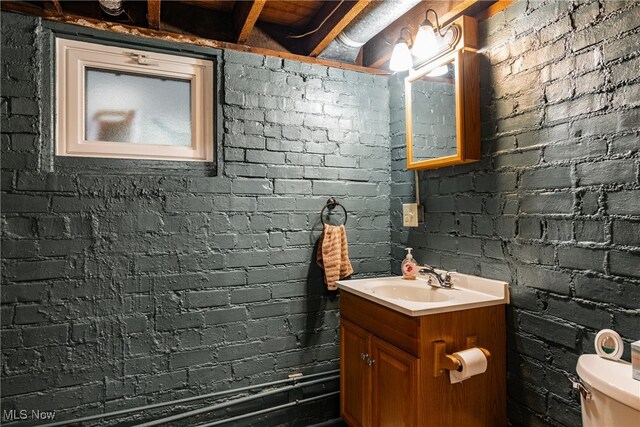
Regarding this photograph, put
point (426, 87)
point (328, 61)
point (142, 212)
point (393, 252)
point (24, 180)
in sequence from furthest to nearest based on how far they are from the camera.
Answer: point (393, 252) → point (328, 61) → point (426, 87) → point (142, 212) → point (24, 180)

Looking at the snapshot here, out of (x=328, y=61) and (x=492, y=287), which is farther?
(x=328, y=61)

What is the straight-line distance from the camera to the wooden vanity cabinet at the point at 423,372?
1.40 metres

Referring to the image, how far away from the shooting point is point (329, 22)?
1.93m

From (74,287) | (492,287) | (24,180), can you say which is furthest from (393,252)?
(24,180)

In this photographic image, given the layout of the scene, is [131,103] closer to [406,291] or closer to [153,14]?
[153,14]

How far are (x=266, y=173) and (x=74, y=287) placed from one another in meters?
1.09

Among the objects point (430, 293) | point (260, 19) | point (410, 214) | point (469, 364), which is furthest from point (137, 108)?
point (469, 364)

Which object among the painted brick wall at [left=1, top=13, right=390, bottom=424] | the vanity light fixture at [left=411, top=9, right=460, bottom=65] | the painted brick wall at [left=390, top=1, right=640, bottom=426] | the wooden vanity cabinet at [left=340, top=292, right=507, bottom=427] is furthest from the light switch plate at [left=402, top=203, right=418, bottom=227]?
the vanity light fixture at [left=411, top=9, right=460, bottom=65]

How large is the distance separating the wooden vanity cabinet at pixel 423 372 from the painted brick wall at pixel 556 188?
0.11 m

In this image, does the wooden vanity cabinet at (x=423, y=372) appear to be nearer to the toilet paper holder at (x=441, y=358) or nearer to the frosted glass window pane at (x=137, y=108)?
the toilet paper holder at (x=441, y=358)

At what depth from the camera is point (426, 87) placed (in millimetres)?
1979

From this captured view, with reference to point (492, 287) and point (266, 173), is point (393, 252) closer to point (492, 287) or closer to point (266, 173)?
point (492, 287)

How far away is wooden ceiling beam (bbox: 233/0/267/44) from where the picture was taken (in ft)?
5.61

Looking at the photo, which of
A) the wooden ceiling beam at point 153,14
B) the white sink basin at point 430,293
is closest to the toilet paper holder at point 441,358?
the white sink basin at point 430,293
